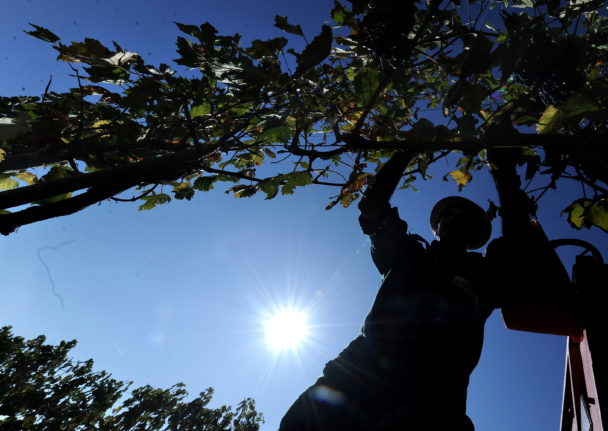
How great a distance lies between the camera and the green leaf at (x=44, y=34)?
5.34ft

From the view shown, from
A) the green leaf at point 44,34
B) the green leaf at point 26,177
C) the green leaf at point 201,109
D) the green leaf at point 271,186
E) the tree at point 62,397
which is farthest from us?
the tree at point 62,397

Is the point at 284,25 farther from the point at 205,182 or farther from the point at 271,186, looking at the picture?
the point at 205,182

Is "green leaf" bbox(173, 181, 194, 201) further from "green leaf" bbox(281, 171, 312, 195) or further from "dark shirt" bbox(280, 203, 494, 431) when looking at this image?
"dark shirt" bbox(280, 203, 494, 431)

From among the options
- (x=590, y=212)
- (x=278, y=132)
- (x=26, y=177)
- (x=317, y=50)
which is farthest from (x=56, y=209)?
(x=590, y=212)

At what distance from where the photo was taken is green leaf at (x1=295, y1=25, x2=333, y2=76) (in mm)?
1316

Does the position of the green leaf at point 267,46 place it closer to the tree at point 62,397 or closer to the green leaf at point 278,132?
the green leaf at point 278,132

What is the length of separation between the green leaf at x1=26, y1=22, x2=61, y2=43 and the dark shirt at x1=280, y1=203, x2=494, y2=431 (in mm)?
2381

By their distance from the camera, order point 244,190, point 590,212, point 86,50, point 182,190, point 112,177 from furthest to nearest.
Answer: point 182,190 < point 244,190 < point 590,212 < point 86,50 < point 112,177

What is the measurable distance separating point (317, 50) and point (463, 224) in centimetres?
155

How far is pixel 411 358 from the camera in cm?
174

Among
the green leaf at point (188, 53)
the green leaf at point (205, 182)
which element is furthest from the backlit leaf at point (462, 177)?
the green leaf at point (188, 53)

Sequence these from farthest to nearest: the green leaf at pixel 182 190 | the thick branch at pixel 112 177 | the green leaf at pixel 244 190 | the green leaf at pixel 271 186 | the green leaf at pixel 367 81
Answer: the green leaf at pixel 182 190, the green leaf at pixel 244 190, the green leaf at pixel 271 186, the green leaf at pixel 367 81, the thick branch at pixel 112 177

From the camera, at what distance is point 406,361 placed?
174cm

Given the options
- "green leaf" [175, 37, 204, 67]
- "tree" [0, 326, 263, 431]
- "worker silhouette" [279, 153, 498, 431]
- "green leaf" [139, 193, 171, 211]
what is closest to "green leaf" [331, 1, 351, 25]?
"green leaf" [175, 37, 204, 67]
